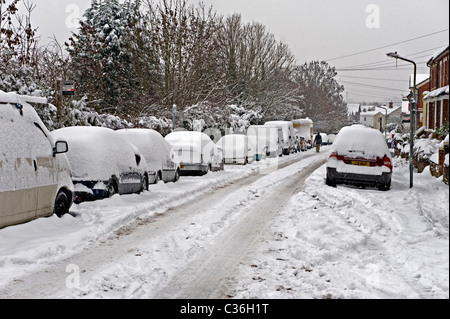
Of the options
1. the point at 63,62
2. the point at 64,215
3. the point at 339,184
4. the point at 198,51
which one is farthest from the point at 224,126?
the point at 64,215

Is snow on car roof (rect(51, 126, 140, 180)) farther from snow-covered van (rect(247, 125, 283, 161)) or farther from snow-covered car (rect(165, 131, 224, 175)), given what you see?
snow-covered van (rect(247, 125, 283, 161))

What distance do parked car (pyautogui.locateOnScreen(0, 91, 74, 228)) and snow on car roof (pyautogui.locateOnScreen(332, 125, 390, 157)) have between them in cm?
894

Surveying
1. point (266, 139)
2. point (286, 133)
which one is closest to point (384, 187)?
point (266, 139)

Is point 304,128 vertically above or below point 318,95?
below

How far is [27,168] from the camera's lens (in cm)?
778

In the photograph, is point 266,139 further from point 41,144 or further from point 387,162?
point 41,144

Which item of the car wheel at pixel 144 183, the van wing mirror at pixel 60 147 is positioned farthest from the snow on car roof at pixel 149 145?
the van wing mirror at pixel 60 147

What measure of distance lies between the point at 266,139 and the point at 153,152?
63.7 feet

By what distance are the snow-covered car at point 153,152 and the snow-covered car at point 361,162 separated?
17.4 ft

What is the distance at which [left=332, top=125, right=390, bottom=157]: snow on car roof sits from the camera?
14898 millimetres

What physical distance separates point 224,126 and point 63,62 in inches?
825

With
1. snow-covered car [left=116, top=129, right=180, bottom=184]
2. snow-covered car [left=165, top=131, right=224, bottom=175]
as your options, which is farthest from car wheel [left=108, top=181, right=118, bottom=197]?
snow-covered car [left=165, top=131, right=224, bottom=175]
